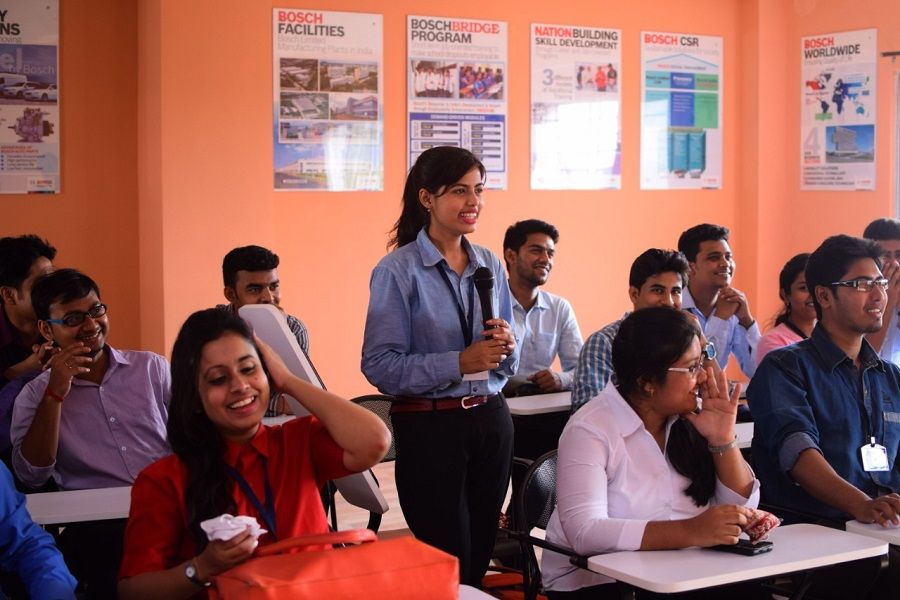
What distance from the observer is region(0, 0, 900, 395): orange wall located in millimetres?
6383

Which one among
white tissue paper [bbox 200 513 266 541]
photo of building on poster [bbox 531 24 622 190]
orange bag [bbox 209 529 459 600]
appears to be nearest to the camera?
orange bag [bbox 209 529 459 600]

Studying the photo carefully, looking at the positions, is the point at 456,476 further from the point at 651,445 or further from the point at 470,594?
the point at 470,594

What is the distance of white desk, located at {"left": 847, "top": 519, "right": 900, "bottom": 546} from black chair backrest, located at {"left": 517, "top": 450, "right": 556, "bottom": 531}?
82cm

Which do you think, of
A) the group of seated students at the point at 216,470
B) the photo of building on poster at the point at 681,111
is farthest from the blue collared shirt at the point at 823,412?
the photo of building on poster at the point at 681,111

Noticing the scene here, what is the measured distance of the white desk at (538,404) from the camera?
4.53 meters

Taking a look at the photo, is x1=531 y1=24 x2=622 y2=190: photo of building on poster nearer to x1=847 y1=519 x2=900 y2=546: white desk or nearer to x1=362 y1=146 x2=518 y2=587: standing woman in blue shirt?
x1=362 y1=146 x2=518 y2=587: standing woman in blue shirt

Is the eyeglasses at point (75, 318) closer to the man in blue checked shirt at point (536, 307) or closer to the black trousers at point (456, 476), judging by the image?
the black trousers at point (456, 476)

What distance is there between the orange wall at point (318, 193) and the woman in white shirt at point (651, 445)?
162 inches

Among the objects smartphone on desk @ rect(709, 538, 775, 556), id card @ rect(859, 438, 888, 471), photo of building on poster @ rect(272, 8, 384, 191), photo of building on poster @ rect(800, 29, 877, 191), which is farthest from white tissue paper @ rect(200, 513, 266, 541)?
photo of building on poster @ rect(800, 29, 877, 191)

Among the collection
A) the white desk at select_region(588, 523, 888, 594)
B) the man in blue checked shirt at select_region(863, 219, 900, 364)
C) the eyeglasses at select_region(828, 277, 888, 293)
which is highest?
the eyeglasses at select_region(828, 277, 888, 293)

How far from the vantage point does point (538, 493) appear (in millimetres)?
3148

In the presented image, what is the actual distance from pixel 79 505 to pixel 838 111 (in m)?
6.41

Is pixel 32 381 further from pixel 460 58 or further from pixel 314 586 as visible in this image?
pixel 460 58

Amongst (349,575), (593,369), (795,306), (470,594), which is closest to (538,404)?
(593,369)
